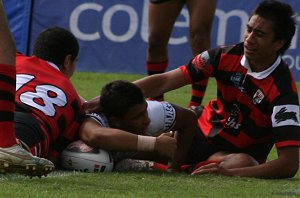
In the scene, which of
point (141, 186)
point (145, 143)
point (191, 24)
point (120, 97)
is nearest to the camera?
point (141, 186)

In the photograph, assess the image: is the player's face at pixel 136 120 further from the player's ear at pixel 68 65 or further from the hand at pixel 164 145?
the player's ear at pixel 68 65

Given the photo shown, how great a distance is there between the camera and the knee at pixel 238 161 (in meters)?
5.68

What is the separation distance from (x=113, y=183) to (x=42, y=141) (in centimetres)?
57

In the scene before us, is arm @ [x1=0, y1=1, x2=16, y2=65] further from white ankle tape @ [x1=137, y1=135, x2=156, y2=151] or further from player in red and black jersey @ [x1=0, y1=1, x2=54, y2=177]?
white ankle tape @ [x1=137, y1=135, x2=156, y2=151]

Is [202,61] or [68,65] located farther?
[202,61]

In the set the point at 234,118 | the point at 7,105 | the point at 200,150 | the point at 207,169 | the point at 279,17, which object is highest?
the point at 279,17

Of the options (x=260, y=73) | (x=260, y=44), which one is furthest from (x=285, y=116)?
(x=260, y=44)

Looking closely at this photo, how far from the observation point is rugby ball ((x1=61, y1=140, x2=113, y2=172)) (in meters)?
5.41

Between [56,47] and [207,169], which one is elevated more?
[56,47]

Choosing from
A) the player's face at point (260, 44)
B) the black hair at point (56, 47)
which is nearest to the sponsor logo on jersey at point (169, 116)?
the player's face at point (260, 44)

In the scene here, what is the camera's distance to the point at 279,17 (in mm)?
5801

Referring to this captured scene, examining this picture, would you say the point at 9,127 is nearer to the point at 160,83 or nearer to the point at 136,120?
the point at 136,120

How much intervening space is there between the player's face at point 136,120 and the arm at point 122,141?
0.15 m

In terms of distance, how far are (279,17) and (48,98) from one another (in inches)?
54.5
